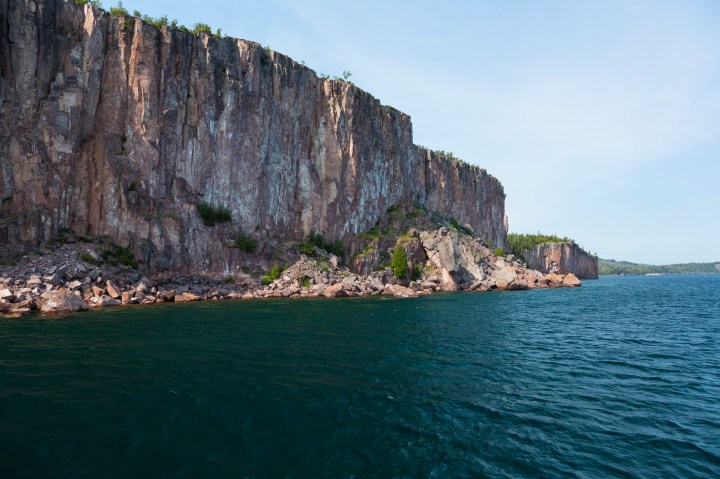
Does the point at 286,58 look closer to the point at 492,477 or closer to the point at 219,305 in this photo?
the point at 219,305

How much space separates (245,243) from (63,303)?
86.9 feet

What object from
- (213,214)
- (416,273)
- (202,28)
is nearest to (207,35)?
(202,28)

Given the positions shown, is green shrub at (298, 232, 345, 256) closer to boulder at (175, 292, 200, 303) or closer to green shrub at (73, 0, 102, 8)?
boulder at (175, 292, 200, 303)

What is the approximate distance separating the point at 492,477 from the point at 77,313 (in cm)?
3476

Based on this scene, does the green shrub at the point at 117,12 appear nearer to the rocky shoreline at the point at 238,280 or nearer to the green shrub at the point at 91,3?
the green shrub at the point at 91,3

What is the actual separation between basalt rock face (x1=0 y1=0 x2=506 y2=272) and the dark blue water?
24070 millimetres

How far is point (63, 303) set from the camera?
32719 mm

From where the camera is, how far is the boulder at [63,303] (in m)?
32.2

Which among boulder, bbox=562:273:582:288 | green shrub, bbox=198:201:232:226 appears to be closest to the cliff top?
green shrub, bbox=198:201:232:226

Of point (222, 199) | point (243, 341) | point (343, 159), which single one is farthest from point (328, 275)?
point (243, 341)

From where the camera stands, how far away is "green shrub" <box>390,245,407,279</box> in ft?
226

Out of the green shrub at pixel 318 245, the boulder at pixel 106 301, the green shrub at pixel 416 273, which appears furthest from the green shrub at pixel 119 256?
the green shrub at pixel 416 273

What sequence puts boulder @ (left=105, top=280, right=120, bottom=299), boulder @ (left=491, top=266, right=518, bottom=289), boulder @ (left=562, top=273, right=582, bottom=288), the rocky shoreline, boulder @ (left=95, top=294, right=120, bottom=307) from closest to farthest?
1. the rocky shoreline
2. boulder @ (left=95, top=294, right=120, bottom=307)
3. boulder @ (left=105, top=280, right=120, bottom=299)
4. boulder @ (left=491, top=266, right=518, bottom=289)
5. boulder @ (left=562, top=273, right=582, bottom=288)

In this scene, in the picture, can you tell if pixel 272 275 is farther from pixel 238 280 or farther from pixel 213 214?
pixel 213 214
